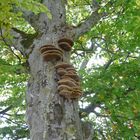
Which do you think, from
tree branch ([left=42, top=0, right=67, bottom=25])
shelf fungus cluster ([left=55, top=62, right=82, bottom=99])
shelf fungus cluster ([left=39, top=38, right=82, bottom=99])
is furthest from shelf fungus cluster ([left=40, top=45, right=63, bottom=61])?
tree branch ([left=42, top=0, right=67, bottom=25])

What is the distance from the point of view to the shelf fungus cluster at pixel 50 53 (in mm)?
3502

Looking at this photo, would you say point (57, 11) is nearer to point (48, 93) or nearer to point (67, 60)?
point (67, 60)

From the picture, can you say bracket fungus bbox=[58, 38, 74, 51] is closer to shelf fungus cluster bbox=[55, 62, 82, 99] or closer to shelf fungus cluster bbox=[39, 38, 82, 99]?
shelf fungus cluster bbox=[39, 38, 82, 99]

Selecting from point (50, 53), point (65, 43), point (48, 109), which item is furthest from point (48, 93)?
point (65, 43)

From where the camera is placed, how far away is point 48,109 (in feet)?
9.94

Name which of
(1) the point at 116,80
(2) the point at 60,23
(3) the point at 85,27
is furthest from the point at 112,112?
(2) the point at 60,23

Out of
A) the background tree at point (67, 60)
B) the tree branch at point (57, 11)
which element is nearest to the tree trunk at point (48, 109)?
the background tree at point (67, 60)

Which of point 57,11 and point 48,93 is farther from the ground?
point 57,11

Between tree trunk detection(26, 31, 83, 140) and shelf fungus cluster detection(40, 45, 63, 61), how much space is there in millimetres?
53

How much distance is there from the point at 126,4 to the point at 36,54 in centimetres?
192

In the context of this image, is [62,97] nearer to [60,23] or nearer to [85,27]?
[60,23]

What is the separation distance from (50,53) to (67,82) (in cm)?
50

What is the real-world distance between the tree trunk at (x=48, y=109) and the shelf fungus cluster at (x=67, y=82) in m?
0.06

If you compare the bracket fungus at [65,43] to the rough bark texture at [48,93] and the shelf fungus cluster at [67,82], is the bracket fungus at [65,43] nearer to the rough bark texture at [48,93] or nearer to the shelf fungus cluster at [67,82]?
the rough bark texture at [48,93]
